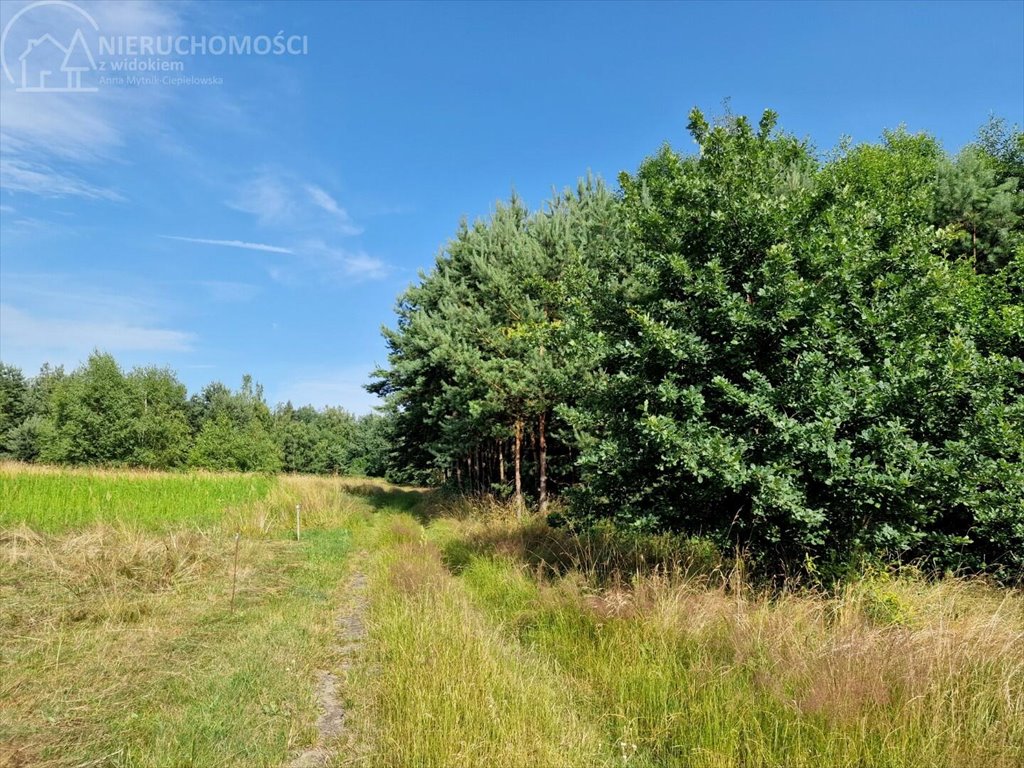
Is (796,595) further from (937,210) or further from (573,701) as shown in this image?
(937,210)

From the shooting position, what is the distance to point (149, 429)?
150 ft

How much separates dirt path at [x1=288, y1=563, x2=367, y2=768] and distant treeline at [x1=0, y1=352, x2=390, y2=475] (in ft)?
80.1

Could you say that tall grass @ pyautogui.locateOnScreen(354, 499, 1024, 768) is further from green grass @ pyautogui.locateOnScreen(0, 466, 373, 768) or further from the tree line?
green grass @ pyautogui.locateOnScreen(0, 466, 373, 768)

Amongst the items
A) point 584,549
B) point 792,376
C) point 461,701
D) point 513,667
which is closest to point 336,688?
point 461,701

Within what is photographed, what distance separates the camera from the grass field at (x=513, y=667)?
123 inches

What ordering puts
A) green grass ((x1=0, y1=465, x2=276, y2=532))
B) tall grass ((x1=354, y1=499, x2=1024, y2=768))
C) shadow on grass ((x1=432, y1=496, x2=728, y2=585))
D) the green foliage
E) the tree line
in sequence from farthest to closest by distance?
the green foliage
green grass ((x1=0, y1=465, x2=276, y2=532))
shadow on grass ((x1=432, y1=496, x2=728, y2=585))
the tree line
tall grass ((x1=354, y1=499, x2=1024, y2=768))

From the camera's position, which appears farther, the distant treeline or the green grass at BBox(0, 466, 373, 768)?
the distant treeline

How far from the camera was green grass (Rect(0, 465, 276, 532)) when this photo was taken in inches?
415

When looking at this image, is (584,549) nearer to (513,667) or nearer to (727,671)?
(513,667)

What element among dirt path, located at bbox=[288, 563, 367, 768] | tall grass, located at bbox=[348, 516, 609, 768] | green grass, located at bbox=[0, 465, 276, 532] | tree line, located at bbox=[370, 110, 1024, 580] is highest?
tree line, located at bbox=[370, 110, 1024, 580]

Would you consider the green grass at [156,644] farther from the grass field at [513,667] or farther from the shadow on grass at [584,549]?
the shadow on grass at [584,549]

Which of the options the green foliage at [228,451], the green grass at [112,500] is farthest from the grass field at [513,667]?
the green foliage at [228,451]

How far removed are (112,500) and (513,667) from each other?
43.6 ft

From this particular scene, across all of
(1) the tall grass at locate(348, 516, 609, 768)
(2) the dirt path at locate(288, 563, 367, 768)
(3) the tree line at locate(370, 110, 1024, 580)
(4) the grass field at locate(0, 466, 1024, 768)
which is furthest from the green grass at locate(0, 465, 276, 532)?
(3) the tree line at locate(370, 110, 1024, 580)
